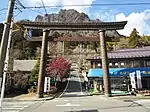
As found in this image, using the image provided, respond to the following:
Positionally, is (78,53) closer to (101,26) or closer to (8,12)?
(101,26)

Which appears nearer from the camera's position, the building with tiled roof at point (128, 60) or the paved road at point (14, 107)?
the paved road at point (14, 107)

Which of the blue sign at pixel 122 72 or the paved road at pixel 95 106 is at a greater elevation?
the blue sign at pixel 122 72

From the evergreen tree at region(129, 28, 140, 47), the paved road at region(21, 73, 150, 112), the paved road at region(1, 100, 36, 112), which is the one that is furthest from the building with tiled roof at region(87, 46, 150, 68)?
the evergreen tree at region(129, 28, 140, 47)

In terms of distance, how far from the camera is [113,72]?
34.8m

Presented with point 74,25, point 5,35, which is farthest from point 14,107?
point 74,25

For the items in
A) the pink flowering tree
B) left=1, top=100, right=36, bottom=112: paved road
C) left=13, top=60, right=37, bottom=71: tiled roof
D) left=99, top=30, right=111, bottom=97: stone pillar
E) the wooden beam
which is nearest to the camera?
left=1, top=100, right=36, bottom=112: paved road

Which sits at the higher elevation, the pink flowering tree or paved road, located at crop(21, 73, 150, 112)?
the pink flowering tree

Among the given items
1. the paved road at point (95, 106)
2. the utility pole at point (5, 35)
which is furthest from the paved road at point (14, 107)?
the utility pole at point (5, 35)

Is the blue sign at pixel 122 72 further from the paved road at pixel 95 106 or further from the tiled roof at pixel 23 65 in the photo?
the tiled roof at pixel 23 65

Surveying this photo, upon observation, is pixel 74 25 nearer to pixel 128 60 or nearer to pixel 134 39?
pixel 128 60

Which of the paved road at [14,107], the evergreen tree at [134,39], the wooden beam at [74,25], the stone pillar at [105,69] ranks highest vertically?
the evergreen tree at [134,39]

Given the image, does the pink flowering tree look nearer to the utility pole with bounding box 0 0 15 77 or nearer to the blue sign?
the blue sign

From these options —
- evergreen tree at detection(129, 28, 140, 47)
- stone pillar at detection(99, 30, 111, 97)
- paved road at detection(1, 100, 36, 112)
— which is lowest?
paved road at detection(1, 100, 36, 112)

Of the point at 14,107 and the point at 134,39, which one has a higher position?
the point at 134,39
